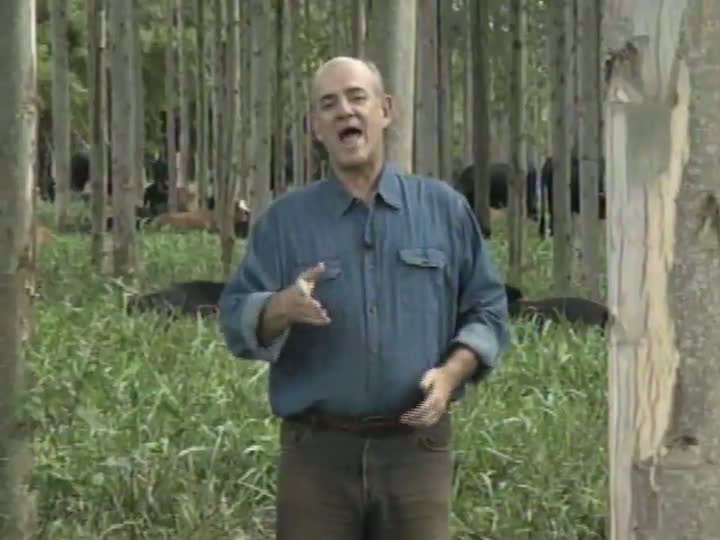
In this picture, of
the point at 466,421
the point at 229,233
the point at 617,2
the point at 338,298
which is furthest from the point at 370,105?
the point at 229,233

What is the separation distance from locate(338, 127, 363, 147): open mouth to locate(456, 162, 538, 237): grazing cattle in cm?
1613

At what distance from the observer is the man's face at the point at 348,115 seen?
3.46m

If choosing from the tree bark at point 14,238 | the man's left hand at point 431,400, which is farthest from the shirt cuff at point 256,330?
the tree bark at point 14,238

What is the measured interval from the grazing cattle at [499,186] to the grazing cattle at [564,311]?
9.96 m

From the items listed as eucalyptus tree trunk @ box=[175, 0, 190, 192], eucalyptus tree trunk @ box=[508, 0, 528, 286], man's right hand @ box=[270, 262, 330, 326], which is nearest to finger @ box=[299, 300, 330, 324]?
man's right hand @ box=[270, 262, 330, 326]

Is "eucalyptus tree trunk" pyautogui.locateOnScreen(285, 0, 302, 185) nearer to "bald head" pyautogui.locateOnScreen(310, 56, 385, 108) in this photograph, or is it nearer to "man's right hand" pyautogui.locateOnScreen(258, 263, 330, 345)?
"bald head" pyautogui.locateOnScreen(310, 56, 385, 108)

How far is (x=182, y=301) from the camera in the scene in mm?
9789

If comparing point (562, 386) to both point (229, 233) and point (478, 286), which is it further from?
point (229, 233)

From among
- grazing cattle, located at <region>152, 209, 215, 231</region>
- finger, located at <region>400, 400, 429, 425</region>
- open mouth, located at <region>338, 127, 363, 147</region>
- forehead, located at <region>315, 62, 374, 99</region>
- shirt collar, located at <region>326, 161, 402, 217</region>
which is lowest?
grazing cattle, located at <region>152, 209, 215, 231</region>

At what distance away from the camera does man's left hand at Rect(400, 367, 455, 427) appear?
11.1 feet

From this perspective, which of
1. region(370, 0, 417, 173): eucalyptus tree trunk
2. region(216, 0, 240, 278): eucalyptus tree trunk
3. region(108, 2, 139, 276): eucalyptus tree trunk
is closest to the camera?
region(370, 0, 417, 173): eucalyptus tree trunk

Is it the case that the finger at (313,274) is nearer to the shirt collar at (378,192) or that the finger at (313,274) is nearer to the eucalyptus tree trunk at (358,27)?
the shirt collar at (378,192)

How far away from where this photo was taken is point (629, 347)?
8.20 feet

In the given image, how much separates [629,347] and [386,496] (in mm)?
1175
